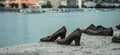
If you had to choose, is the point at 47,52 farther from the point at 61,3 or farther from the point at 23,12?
the point at 61,3

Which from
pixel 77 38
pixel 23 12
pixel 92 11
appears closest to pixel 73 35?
pixel 77 38

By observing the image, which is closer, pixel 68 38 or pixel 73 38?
pixel 73 38

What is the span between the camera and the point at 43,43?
20.8m

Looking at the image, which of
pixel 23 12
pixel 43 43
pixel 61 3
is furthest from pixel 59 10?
pixel 43 43

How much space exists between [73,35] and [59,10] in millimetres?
136299

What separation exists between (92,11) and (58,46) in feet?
476

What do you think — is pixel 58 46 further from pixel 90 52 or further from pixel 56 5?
pixel 56 5

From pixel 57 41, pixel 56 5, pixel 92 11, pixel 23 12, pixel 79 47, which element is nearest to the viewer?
pixel 79 47

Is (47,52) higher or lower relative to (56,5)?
higher

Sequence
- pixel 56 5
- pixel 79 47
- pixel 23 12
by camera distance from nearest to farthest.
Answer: pixel 79 47
pixel 23 12
pixel 56 5

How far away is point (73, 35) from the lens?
1917 cm

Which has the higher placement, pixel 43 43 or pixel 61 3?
pixel 43 43

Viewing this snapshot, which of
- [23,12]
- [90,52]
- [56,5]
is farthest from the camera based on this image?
[56,5]

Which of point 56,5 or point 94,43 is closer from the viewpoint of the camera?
point 94,43
